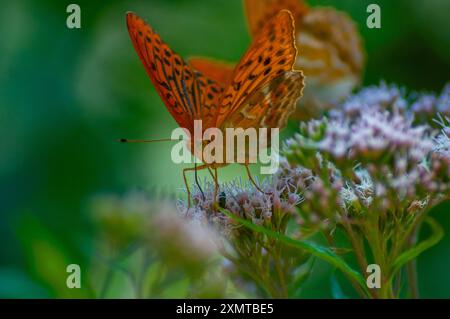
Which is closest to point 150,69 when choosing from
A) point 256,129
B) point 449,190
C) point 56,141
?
point 256,129

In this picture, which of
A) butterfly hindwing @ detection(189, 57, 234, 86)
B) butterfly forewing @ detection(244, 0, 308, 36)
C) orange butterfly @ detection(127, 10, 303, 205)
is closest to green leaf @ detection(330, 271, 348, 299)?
orange butterfly @ detection(127, 10, 303, 205)

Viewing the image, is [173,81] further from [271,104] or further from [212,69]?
[212,69]

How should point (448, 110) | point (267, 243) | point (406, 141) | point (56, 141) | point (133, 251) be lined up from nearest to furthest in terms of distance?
1. point (406, 141)
2. point (267, 243)
3. point (133, 251)
4. point (448, 110)
5. point (56, 141)

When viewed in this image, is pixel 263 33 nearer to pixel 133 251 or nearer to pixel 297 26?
pixel 133 251

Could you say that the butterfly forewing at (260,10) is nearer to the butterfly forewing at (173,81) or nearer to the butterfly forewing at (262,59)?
the butterfly forewing at (173,81)

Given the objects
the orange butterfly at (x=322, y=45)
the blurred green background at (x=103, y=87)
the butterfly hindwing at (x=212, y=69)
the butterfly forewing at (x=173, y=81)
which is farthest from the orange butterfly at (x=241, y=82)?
the blurred green background at (x=103, y=87)
